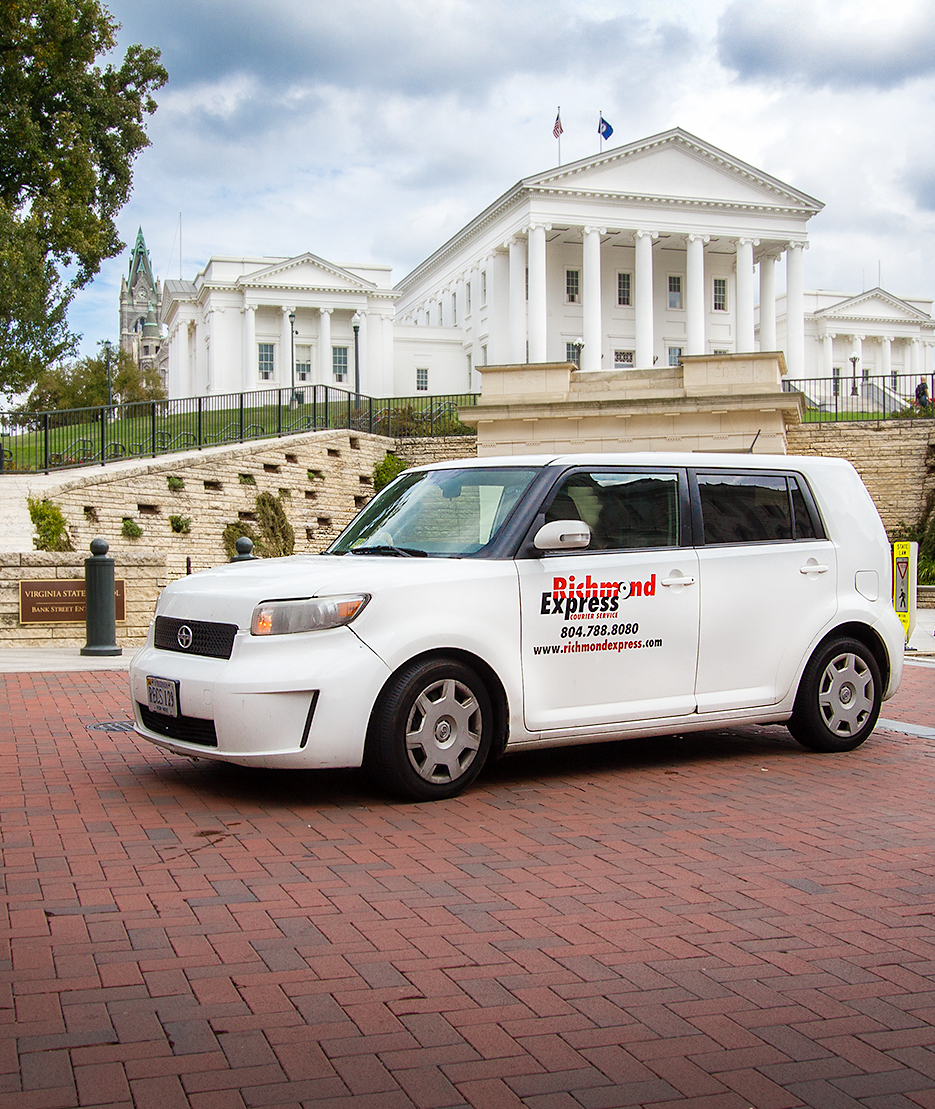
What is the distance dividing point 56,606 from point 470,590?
9.97m

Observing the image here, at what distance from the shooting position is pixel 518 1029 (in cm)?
331

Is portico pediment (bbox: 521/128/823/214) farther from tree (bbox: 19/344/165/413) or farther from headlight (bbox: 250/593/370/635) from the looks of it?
headlight (bbox: 250/593/370/635)

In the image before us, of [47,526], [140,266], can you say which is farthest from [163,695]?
[140,266]

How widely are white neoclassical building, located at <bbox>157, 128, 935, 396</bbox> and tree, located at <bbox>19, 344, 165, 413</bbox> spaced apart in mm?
4652

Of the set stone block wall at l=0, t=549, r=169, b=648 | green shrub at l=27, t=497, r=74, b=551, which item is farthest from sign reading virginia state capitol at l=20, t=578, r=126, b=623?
green shrub at l=27, t=497, r=74, b=551

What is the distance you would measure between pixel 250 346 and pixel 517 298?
17.0m

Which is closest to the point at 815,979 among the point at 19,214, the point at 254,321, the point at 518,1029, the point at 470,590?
the point at 518,1029

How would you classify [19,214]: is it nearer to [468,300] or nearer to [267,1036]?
[267,1036]

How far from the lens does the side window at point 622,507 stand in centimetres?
676

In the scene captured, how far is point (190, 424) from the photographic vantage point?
30.2 m

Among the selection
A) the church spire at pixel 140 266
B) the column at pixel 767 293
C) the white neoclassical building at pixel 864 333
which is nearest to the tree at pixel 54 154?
the column at pixel 767 293

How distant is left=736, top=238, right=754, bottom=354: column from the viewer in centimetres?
7075

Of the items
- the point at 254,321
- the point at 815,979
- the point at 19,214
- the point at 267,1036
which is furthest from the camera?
the point at 254,321

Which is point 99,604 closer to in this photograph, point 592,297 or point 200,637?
point 200,637
